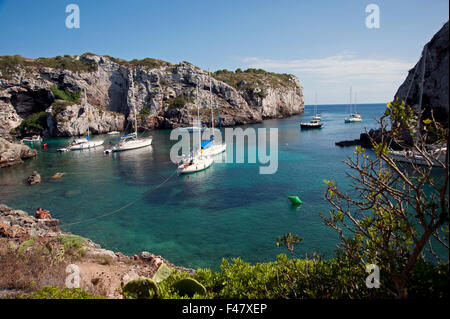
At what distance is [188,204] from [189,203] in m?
0.24

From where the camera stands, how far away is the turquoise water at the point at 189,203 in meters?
15.9

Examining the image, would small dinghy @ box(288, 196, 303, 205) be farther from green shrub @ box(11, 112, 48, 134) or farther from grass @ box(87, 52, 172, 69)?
grass @ box(87, 52, 172, 69)

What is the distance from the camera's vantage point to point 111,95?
8388 cm

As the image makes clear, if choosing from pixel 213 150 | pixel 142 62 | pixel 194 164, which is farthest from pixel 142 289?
pixel 142 62

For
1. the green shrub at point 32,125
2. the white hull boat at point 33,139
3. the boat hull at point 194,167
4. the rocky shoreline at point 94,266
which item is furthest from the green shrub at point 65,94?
the rocky shoreline at point 94,266

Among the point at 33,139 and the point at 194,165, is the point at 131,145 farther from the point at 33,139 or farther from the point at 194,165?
the point at 33,139

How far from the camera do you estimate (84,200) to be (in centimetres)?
2417

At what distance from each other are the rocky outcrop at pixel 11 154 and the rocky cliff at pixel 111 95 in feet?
85.9

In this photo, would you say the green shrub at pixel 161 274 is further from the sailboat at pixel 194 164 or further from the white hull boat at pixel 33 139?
the white hull boat at pixel 33 139

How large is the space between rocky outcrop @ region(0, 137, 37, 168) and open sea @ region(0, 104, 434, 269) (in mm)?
1927

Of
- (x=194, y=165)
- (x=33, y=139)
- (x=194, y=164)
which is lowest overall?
(x=194, y=165)

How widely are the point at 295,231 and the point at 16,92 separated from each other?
81.2 meters

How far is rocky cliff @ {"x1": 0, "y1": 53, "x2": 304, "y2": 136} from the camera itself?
70.2m
